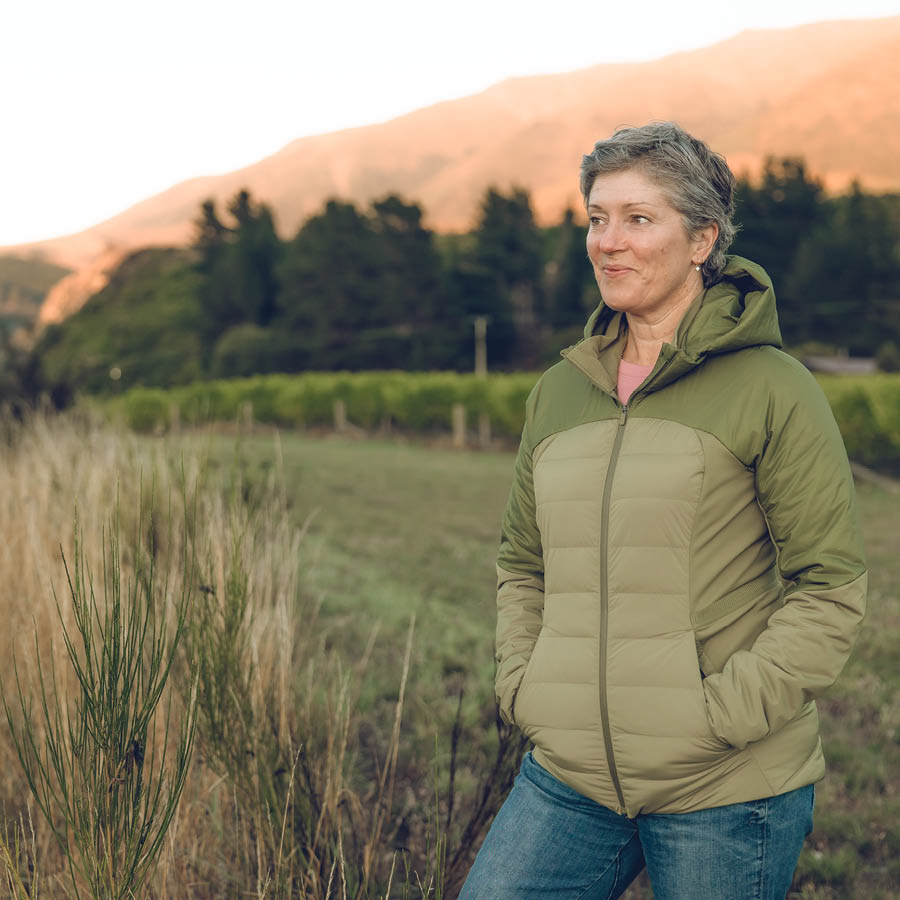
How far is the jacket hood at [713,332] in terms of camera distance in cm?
170

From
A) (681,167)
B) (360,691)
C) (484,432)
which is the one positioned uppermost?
(681,167)

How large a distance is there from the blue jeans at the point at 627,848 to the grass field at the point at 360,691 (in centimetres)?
16

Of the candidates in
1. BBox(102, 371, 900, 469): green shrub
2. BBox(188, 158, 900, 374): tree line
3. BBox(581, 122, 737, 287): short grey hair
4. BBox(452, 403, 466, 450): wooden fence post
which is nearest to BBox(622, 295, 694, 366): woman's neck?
BBox(581, 122, 737, 287): short grey hair

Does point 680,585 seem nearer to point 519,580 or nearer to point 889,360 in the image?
point 519,580

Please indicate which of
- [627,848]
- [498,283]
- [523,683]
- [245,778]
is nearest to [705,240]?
[523,683]

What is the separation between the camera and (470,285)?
158ft

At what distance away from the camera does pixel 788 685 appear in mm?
1563

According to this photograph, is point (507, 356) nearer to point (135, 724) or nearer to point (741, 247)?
point (741, 247)

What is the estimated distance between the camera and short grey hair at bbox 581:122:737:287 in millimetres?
1780

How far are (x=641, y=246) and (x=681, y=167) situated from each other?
17 centimetres

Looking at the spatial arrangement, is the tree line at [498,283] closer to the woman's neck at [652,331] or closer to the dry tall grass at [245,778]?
the dry tall grass at [245,778]

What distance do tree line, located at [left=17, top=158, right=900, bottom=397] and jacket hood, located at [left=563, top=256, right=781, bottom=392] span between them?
130 ft

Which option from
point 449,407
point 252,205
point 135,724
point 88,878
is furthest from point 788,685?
point 252,205

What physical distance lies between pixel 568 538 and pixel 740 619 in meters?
0.36
